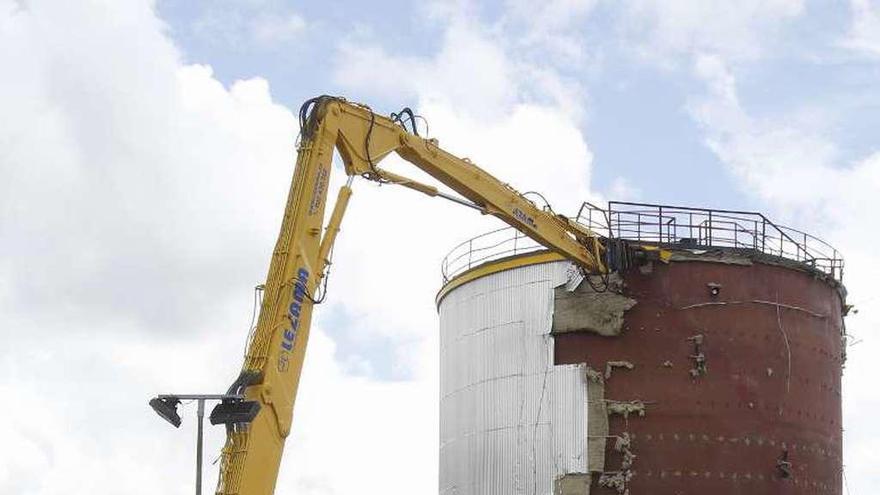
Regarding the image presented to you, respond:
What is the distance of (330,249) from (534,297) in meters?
9.98

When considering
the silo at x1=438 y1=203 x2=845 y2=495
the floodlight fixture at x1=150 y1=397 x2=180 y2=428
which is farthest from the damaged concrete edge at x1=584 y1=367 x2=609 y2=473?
the floodlight fixture at x1=150 y1=397 x2=180 y2=428

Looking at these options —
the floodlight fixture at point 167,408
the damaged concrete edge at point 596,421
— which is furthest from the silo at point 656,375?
the floodlight fixture at point 167,408

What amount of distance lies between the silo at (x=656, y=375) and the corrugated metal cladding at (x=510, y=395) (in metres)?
0.04

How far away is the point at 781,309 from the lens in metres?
35.9

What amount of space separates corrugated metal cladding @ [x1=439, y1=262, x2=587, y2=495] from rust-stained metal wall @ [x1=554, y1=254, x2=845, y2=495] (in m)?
0.74

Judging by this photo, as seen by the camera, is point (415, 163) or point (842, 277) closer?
point (415, 163)

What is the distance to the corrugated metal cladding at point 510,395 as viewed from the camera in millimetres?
34500

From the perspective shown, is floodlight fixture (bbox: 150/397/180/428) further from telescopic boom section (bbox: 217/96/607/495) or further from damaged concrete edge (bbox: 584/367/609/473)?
damaged concrete edge (bbox: 584/367/609/473)

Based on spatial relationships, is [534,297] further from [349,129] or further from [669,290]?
[349,129]

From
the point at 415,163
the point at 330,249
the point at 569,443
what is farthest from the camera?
the point at 569,443

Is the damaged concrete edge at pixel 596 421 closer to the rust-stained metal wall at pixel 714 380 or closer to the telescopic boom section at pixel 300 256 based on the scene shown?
the rust-stained metal wall at pixel 714 380

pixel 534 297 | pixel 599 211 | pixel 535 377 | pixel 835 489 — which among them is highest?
pixel 599 211

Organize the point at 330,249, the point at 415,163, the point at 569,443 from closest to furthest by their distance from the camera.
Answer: the point at 330,249 → the point at 415,163 → the point at 569,443

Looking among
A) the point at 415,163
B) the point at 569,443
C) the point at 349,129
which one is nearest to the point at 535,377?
the point at 569,443
